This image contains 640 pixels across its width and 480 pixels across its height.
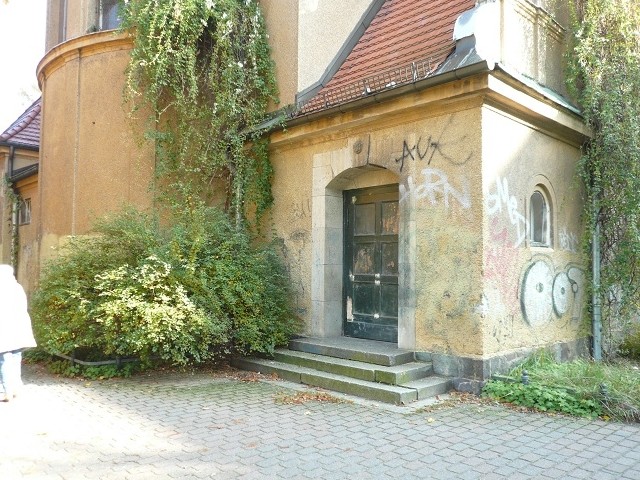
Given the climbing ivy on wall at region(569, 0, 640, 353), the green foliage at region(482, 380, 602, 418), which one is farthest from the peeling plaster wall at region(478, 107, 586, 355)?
the green foliage at region(482, 380, 602, 418)

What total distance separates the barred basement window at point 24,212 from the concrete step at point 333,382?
910 centimetres

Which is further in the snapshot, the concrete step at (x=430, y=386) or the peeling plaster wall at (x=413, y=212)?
the peeling plaster wall at (x=413, y=212)

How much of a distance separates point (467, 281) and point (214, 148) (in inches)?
200

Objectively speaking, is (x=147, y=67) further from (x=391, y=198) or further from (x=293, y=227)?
(x=391, y=198)

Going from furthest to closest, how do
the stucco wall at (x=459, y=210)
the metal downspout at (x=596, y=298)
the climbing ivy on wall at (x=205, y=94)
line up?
the climbing ivy on wall at (x=205, y=94)
the metal downspout at (x=596, y=298)
the stucco wall at (x=459, y=210)

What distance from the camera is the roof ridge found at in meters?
14.8

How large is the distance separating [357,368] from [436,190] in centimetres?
251

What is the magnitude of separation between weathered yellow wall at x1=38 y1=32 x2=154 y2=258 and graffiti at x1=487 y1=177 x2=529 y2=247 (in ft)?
19.7

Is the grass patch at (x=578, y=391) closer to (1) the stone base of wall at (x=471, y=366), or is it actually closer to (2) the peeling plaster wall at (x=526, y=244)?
(1) the stone base of wall at (x=471, y=366)

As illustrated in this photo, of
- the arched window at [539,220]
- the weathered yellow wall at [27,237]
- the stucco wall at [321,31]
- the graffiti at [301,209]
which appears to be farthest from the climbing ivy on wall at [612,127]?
the weathered yellow wall at [27,237]

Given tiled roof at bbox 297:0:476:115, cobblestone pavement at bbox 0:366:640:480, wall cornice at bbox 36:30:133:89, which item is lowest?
cobblestone pavement at bbox 0:366:640:480

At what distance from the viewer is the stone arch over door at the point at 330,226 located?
816cm

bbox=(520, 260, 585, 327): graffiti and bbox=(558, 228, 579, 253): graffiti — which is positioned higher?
bbox=(558, 228, 579, 253): graffiti

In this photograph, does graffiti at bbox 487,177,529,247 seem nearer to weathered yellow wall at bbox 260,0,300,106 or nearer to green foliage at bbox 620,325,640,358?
green foliage at bbox 620,325,640,358
